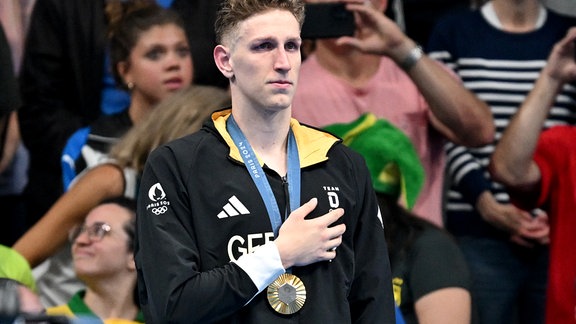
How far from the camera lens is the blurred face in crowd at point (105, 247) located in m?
5.09

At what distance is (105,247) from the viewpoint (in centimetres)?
511

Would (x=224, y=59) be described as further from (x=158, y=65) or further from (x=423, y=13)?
(x=423, y=13)

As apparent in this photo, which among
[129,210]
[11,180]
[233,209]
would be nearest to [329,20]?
[129,210]

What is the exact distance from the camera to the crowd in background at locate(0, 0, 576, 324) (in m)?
4.93

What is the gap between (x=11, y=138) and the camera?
612cm

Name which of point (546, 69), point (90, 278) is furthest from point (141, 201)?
point (546, 69)

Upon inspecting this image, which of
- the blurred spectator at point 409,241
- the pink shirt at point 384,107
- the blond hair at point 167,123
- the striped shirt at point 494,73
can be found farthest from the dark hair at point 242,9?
the striped shirt at point 494,73

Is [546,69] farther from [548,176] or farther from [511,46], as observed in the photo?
[511,46]

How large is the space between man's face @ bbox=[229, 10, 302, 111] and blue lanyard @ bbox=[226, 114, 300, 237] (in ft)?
0.36

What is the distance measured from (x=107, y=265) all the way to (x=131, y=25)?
1255mm

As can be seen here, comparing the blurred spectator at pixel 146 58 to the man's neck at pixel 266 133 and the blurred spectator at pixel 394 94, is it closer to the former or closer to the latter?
the blurred spectator at pixel 394 94

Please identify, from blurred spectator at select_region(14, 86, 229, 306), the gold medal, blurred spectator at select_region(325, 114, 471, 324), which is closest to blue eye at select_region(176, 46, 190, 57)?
blurred spectator at select_region(14, 86, 229, 306)

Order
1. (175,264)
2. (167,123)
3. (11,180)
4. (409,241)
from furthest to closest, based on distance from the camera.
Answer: (11,180) < (167,123) < (409,241) < (175,264)

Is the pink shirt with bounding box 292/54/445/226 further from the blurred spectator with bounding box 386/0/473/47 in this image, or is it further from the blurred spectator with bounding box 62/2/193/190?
the blurred spectator with bounding box 386/0/473/47
